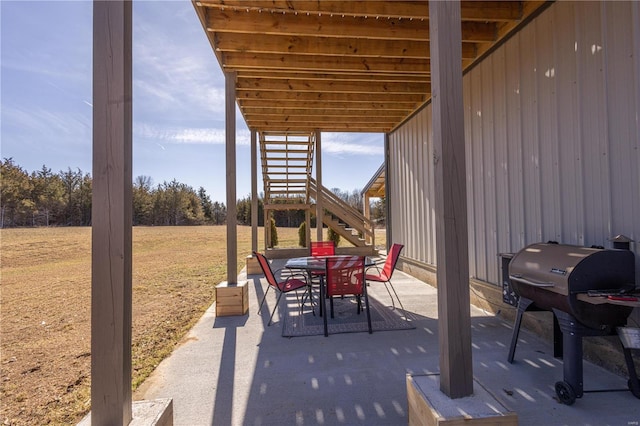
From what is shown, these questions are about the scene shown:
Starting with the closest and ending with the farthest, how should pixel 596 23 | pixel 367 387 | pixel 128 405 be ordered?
pixel 128 405, pixel 367 387, pixel 596 23

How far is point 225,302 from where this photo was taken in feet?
12.3

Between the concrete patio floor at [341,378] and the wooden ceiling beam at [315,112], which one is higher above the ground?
the wooden ceiling beam at [315,112]

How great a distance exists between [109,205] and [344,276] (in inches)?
95.3

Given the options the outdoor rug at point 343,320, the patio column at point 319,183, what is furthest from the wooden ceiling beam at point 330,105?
the outdoor rug at point 343,320

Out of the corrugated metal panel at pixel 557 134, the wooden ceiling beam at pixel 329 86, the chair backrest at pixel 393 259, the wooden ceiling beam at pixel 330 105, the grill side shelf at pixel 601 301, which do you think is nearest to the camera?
the grill side shelf at pixel 601 301

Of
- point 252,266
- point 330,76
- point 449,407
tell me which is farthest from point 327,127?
point 449,407

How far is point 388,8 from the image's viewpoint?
319 cm

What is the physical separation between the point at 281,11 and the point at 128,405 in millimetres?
3546

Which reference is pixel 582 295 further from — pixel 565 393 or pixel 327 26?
pixel 327 26

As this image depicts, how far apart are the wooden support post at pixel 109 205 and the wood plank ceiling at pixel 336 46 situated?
2.23 m

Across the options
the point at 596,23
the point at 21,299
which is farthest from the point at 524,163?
the point at 21,299

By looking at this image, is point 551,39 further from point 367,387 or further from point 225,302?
point 225,302

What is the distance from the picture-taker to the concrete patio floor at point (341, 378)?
184 centimetres

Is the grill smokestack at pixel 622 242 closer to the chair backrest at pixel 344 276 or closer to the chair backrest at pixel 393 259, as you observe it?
the chair backrest at pixel 344 276
